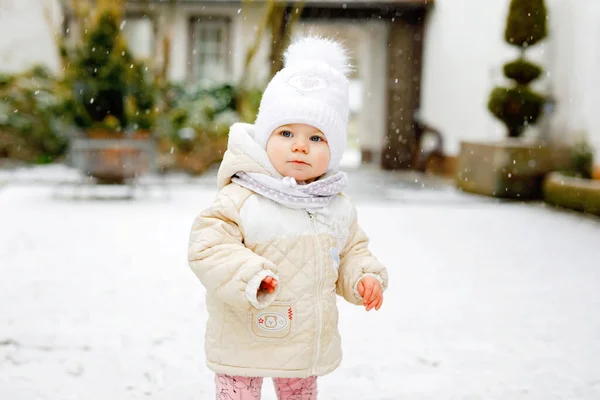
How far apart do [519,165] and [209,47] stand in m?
8.45

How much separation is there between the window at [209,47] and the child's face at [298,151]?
47.9ft

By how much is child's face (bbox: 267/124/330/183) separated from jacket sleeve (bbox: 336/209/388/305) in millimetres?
226

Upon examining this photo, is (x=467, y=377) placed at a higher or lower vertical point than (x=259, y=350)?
lower

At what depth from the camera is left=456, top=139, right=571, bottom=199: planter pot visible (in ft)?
34.4

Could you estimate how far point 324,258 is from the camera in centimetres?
201

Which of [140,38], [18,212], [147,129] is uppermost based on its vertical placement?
[140,38]

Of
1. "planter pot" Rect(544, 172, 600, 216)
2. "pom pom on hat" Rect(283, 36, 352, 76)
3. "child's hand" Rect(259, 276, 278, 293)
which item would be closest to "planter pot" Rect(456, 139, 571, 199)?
"planter pot" Rect(544, 172, 600, 216)

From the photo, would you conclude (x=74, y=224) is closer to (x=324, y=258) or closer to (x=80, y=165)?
(x=80, y=165)

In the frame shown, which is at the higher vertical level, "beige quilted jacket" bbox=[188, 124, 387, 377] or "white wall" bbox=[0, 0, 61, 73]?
"white wall" bbox=[0, 0, 61, 73]

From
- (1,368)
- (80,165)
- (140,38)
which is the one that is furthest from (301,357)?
(140,38)

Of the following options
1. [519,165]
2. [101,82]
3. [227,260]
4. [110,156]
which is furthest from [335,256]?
[519,165]

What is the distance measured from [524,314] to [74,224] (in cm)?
478

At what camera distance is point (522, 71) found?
1073 centimetres

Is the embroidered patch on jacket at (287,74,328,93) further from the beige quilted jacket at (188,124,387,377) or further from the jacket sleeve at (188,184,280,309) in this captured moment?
the jacket sleeve at (188,184,280,309)
